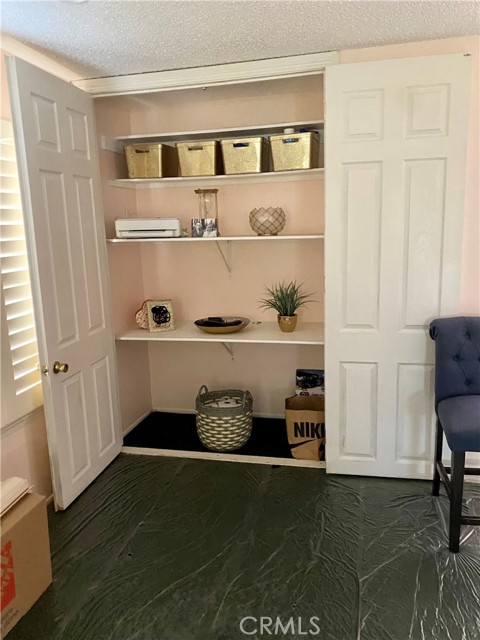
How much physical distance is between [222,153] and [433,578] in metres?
2.56

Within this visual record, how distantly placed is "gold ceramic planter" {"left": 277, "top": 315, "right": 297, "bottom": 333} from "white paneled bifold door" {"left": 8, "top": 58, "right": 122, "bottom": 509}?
110 cm

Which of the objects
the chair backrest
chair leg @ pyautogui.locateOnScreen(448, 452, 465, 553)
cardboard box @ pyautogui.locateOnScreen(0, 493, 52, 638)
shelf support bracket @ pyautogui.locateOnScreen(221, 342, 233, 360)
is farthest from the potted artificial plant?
cardboard box @ pyautogui.locateOnScreen(0, 493, 52, 638)

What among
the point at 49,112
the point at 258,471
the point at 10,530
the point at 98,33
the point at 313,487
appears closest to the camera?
the point at 10,530

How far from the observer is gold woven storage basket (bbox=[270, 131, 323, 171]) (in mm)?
2863

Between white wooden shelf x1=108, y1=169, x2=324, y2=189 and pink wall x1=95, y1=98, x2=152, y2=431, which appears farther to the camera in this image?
pink wall x1=95, y1=98, x2=152, y2=431

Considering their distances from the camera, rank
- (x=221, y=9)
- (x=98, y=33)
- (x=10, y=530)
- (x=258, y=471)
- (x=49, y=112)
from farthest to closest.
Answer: (x=258, y=471), (x=49, y=112), (x=98, y=33), (x=221, y=9), (x=10, y=530)

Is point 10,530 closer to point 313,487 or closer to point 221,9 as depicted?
point 313,487

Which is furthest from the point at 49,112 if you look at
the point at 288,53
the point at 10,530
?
the point at 10,530

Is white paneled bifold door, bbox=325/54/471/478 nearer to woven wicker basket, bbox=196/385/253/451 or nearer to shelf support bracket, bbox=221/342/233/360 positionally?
woven wicker basket, bbox=196/385/253/451

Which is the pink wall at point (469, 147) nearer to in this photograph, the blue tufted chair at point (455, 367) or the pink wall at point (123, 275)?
the blue tufted chair at point (455, 367)

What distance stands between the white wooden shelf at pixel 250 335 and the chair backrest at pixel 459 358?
0.71 metres

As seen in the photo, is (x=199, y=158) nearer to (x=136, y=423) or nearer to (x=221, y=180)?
(x=221, y=180)

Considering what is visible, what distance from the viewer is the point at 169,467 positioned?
3061 mm

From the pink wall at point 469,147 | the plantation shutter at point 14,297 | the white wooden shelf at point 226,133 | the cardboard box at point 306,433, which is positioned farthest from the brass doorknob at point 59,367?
the pink wall at point 469,147
